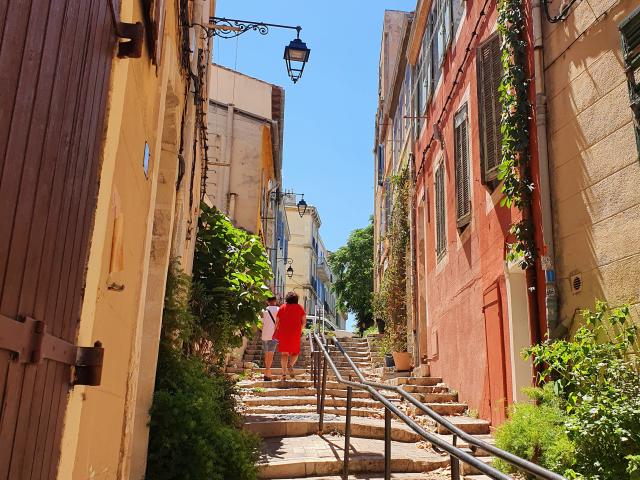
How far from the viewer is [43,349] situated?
1803mm

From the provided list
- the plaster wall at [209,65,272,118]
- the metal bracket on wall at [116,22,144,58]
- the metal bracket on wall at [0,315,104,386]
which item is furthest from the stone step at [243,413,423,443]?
the plaster wall at [209,65,272,118]

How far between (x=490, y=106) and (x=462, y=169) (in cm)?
148

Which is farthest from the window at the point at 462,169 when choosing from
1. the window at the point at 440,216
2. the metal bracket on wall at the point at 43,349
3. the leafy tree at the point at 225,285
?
the metal bracket on wall at the point at 43,349

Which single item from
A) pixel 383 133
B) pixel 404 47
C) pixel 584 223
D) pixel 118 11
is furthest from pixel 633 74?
pixel 383 133

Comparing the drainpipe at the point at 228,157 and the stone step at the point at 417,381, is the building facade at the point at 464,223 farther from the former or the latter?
the drainpipe at the point at 228,157

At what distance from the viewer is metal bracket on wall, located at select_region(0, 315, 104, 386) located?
1538mm

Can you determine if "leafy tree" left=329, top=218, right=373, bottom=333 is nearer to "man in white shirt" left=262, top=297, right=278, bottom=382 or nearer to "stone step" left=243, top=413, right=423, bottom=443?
"man in white shirt" left=262, top=297, right=278, bottom=382

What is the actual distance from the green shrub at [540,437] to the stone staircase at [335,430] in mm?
501

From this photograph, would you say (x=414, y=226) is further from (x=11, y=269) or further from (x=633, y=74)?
(x=11, y=269)

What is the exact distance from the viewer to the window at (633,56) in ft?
16.0

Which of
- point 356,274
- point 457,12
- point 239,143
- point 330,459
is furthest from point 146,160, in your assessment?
point 356,274

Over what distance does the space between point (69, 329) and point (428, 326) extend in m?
10.3

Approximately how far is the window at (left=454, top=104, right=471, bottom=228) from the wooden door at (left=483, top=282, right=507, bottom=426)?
63.5 inches

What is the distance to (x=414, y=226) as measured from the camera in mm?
13438
